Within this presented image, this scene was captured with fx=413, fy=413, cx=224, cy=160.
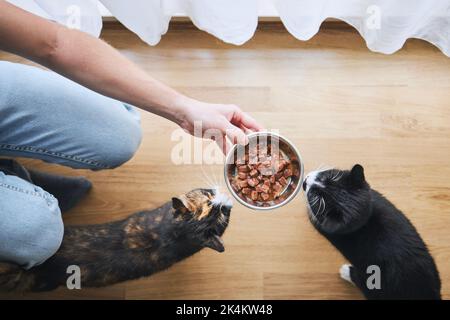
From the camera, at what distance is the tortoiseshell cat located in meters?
1.08

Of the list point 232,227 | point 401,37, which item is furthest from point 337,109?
point 232,227

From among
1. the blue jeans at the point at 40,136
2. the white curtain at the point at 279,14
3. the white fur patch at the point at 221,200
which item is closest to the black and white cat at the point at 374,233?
the white fur patch at the point at 221,200

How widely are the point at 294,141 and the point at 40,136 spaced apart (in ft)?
2.38

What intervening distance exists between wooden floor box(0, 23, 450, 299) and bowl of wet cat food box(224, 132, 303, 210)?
26cm

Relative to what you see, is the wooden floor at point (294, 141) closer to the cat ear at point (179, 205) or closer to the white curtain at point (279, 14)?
Answer: the white curtain at point (279, 14)

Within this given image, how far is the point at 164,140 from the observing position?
4.28 ft

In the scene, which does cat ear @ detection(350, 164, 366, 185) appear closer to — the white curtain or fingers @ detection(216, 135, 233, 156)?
fingers @ detection(216, 135, 233, 156)

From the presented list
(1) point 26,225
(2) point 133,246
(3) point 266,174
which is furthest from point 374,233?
(1) point 26,225

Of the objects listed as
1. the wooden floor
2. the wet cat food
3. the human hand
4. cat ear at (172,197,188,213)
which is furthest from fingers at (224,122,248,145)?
the wooden floor

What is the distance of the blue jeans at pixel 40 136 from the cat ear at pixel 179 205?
0.21 metres

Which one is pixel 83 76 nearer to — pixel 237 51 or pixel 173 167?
pixel 173 167

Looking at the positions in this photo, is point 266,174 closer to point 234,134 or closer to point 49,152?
point 234,134

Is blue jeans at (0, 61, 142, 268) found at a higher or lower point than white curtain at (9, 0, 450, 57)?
lower

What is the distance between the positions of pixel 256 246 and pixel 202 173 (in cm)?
28
